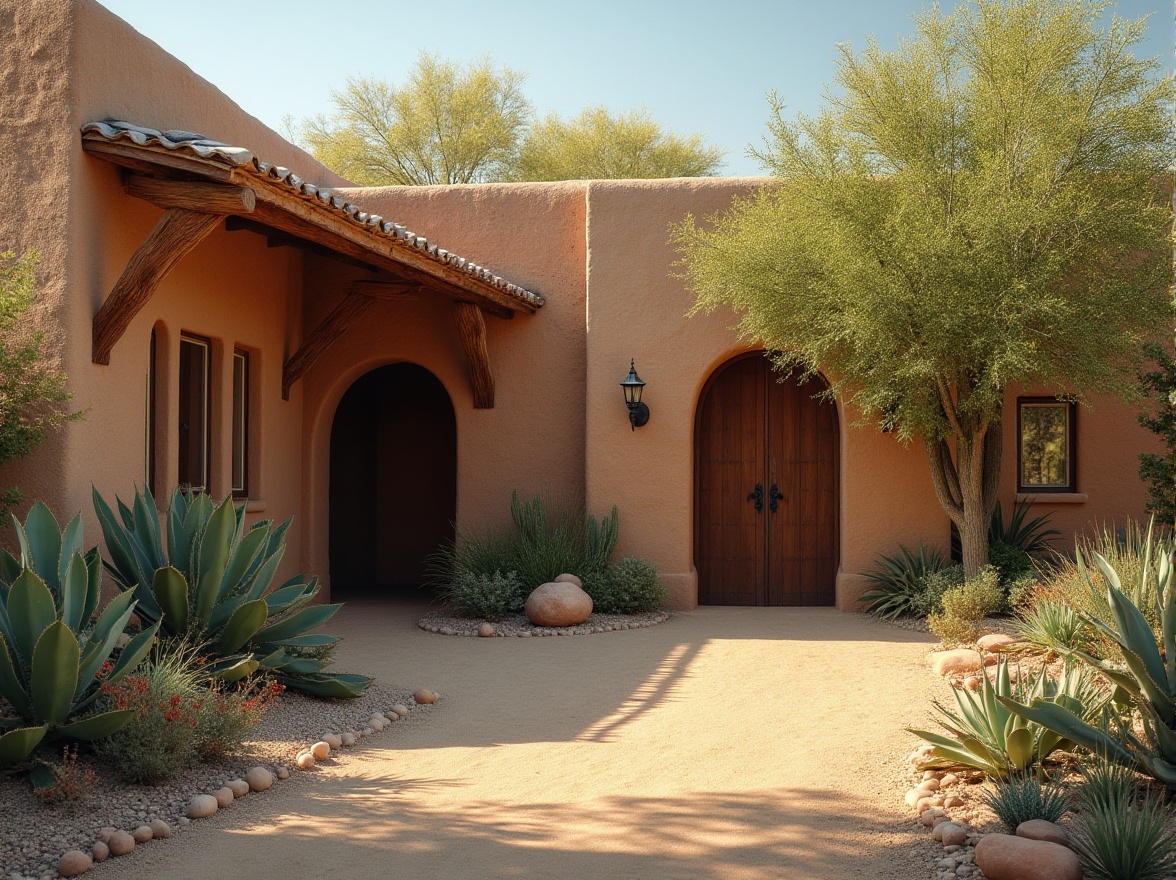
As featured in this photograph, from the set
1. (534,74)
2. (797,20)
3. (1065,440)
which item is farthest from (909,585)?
(534,74)

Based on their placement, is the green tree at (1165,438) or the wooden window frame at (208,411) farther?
the wooden window frame at (208,411)

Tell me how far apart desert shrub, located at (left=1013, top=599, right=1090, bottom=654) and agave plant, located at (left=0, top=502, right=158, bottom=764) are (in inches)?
221

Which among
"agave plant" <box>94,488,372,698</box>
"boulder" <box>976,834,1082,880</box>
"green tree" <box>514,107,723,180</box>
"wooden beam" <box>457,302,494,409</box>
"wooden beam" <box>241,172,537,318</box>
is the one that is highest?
"green tree" <box>514,107,723,180</box>

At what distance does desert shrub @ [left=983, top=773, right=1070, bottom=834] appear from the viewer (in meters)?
4.13

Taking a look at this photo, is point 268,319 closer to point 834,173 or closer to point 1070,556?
point 834,173

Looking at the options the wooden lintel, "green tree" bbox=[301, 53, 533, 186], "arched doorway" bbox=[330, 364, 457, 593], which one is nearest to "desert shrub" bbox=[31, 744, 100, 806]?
the wooden lintel

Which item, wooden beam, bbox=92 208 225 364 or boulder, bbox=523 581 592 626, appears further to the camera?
boulder, bbox=523 581 592 626

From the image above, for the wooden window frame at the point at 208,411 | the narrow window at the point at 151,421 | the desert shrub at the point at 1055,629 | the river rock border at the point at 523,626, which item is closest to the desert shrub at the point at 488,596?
the river rock border at the point at 523,626

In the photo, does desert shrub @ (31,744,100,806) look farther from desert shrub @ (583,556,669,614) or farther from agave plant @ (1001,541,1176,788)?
desert shrub @ (583,556,669,614)

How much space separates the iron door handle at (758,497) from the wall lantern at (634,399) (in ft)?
4.99

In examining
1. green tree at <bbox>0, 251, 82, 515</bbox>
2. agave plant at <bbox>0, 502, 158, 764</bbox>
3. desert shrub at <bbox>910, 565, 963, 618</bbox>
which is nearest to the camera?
agave plant at <bbox>0, 502, 158, 764</bbox>

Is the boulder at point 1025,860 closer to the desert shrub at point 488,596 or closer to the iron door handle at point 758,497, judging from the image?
the desert shrub at point 488,596

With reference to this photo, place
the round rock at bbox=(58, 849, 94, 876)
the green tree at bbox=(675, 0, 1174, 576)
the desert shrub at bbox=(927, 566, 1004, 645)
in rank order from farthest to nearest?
the green tree at bbox=(675, 0, 1174, 576) < the desert shrub at bbox=(927, 566, 1004, 645) < the round rock at bbox=(58, 849, 94, 876)

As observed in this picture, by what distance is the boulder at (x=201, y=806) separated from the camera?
4672mm
